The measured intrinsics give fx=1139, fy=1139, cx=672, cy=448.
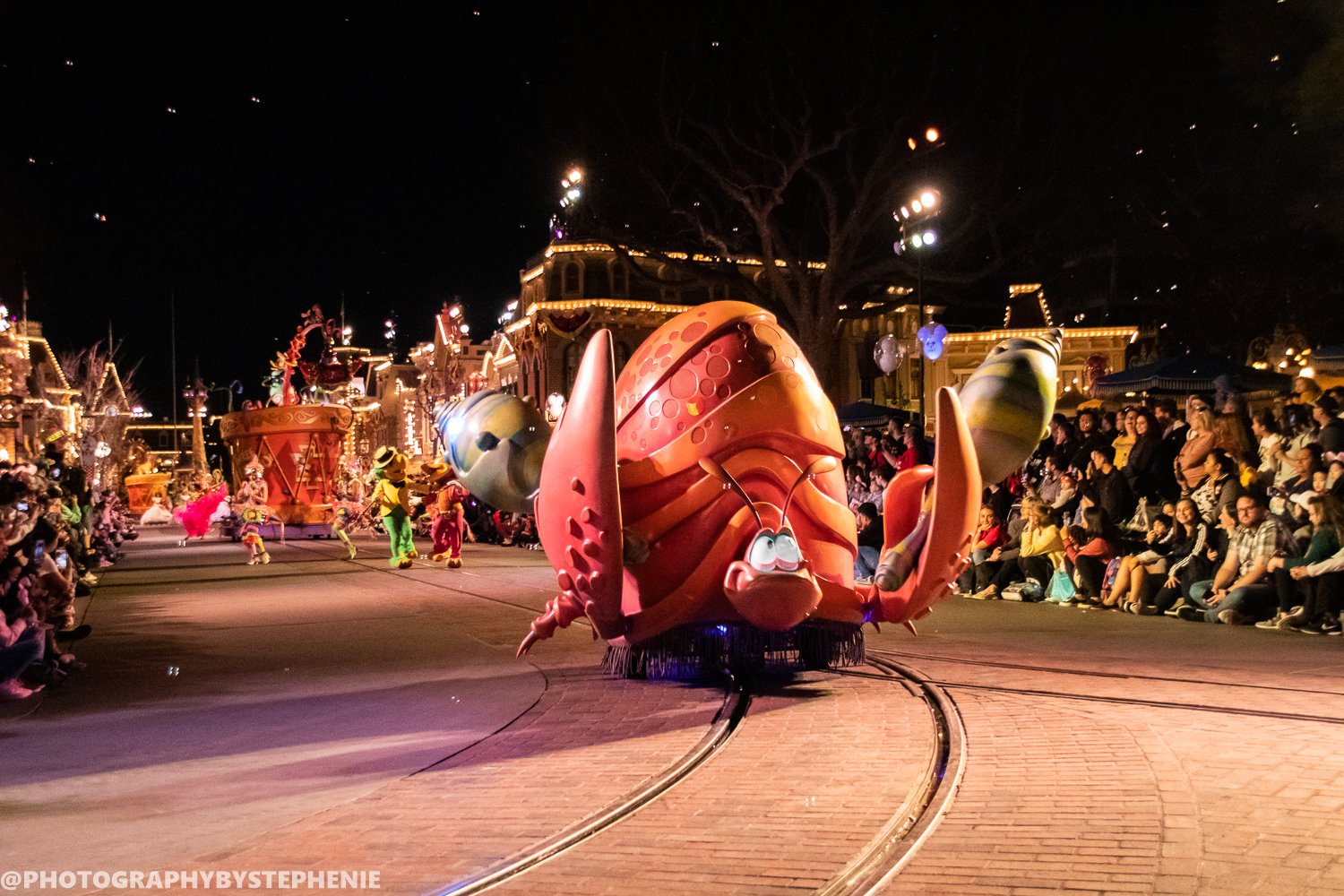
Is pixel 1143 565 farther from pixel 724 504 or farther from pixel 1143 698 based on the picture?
pixel 724 504

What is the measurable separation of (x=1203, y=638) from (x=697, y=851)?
690cm

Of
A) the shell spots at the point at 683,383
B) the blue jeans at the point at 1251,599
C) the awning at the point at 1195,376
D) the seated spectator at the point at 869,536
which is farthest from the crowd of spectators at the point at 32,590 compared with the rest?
the awning at the point at 1195,376

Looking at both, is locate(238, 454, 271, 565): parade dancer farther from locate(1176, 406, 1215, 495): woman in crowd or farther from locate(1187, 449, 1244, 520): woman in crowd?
locate(1187, 449, 1244, 520): woman in crowd

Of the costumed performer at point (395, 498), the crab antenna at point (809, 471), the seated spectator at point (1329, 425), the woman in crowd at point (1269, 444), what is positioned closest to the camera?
the crab antenna at point (809, 471)

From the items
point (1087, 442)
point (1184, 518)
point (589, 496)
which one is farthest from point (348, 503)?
point (589, 496)

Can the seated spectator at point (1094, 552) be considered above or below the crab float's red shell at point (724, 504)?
below

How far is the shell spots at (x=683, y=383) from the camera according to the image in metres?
7.15

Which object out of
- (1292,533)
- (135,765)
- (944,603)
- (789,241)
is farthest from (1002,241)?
(135,765)

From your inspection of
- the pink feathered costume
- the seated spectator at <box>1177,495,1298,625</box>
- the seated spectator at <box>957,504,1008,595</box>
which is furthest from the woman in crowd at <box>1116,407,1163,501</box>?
the pink feathered costume

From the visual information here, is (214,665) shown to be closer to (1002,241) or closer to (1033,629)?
(1033,629)

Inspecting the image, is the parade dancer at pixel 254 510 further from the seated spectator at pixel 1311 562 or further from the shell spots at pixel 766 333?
the seated spectator at pixel 1311 562

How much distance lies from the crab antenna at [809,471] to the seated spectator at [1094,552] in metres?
6.42

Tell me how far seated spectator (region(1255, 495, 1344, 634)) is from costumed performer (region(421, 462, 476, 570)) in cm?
1212

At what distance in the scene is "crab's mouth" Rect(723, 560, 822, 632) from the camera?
6.45 m
